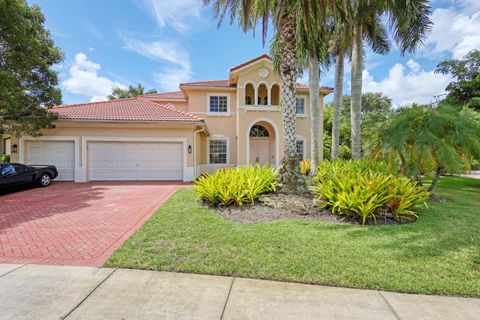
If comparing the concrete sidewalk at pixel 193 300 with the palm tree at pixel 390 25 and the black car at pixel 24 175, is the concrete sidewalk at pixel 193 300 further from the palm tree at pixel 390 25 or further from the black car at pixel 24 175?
the palm tree at pixel 390 25

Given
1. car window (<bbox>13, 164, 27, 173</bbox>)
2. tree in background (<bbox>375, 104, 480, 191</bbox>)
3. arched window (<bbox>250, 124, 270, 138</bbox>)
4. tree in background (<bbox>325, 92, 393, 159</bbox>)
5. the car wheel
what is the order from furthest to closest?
arched window (<bbox>250, 124, 270, 138</bbox>) → the car wheel → car window (<bbox>13, 164, 27, 173</bbox>) → tree in background (<bbox>325, 92, 393, 159</bbox>) → tree in background (<bbox>375, 104, 480, 191</bbox>)

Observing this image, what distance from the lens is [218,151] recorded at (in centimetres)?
1975

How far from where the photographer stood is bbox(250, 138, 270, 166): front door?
2070 centimetres

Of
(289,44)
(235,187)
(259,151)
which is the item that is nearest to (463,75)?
(259,151)

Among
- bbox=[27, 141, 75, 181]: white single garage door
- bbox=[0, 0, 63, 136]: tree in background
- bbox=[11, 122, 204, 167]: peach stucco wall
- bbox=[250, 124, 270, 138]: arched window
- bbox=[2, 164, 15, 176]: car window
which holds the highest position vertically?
bbox=[0, 0, 63, 136]: tree in background

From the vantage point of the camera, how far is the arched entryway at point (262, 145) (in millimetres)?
20641

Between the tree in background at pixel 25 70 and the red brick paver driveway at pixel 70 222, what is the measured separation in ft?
13.3

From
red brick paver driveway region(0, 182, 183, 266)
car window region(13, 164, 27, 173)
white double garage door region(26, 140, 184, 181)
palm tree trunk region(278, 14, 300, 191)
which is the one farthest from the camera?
white double garage door region(26, 140, 184, 181)

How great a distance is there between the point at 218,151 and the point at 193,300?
16.5 meters

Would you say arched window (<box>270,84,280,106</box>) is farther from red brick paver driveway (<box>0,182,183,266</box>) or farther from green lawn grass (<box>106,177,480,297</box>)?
green lawn grass (<box>106,177,480,297</box>)

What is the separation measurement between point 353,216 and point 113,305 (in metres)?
6.18

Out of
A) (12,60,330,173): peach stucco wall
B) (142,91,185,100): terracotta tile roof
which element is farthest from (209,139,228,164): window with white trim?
(142,91,185,100): terracotta tile roof

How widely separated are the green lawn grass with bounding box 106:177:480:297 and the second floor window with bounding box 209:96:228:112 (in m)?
13.9

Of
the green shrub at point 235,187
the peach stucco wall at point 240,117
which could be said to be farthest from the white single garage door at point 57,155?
the green shrub at point 235,187
